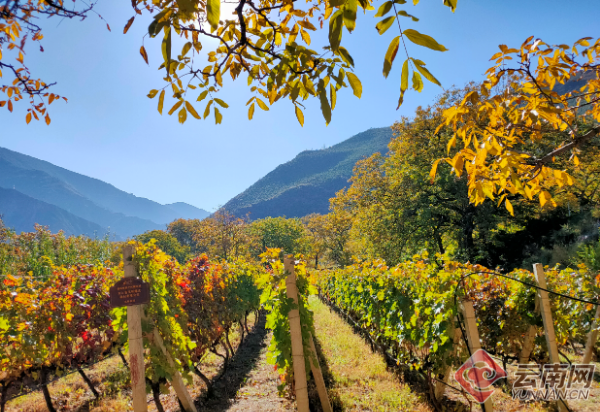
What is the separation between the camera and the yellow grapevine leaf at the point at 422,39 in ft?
2.65

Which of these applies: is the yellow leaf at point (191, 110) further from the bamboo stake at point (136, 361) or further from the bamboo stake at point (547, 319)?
the bamboo stake at point (547, 319)

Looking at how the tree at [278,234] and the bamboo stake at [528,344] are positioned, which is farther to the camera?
the tree at [278,234]

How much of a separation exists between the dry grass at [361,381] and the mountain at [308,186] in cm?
14739

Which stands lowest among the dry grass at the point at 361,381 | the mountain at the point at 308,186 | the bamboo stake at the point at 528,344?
the dry grass at the point at 361,381

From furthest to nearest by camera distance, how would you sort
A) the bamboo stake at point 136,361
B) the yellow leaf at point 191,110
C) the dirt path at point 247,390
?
the dirt path at point 247,390, the bamboo stake at point 136,361, the yellow leaf at point 191,110

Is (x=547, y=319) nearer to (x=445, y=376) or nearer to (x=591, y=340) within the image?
(x=591, y=340)

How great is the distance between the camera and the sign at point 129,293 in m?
3.11

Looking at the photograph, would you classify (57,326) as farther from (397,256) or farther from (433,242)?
(433,242)

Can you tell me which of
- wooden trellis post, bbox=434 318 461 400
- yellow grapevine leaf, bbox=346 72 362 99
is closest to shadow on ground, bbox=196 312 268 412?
wooden trellis post, bbox=434 318 461 400

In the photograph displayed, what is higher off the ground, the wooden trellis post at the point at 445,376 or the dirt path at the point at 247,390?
the wooden trellis post at the point at 445,376

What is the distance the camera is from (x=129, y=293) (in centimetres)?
312

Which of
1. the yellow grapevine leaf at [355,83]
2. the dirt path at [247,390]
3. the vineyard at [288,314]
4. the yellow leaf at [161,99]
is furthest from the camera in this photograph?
the dirt path at [247,390]

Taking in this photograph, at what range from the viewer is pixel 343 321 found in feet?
34.8

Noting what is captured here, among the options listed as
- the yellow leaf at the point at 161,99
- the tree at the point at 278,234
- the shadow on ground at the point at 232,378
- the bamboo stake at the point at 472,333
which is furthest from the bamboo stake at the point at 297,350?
the tree at the point at 278,234
